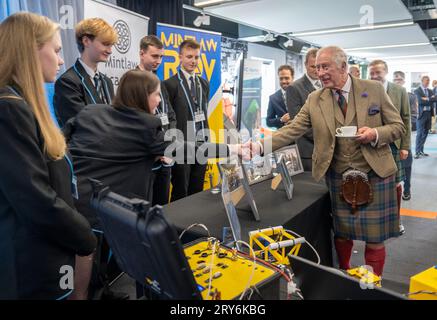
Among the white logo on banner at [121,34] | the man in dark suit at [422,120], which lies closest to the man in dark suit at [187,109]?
the white logo on banner at [121,34]

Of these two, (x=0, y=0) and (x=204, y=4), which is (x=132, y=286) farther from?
(x=204, y=4)

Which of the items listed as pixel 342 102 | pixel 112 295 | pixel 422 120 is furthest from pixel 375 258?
pixel 422 120

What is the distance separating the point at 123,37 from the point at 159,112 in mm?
955

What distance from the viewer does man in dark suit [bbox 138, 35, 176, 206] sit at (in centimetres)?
281

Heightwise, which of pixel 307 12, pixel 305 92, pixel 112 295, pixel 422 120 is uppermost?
pixel 307 12

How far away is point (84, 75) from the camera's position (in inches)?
86.3

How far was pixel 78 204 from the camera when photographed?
5.67 ft

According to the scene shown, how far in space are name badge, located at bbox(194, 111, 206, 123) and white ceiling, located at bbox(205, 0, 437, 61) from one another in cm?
282

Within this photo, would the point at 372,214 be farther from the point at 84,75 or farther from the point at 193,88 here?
the point at 193,88

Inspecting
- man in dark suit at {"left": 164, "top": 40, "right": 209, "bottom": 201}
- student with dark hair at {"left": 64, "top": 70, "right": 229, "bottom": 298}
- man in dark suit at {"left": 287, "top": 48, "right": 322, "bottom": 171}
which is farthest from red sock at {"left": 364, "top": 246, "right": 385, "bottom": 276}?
man in dark suit at {"left": 164, "top": 40, "right": 209, "bottom": 201}

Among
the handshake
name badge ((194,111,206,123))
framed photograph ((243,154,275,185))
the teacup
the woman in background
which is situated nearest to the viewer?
the woman in background

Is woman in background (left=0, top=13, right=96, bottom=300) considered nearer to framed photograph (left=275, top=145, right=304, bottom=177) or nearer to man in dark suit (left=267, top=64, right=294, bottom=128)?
framed photograph (left=275, top=145, right=304, bottom=177)

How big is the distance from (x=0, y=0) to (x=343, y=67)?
2.28m
